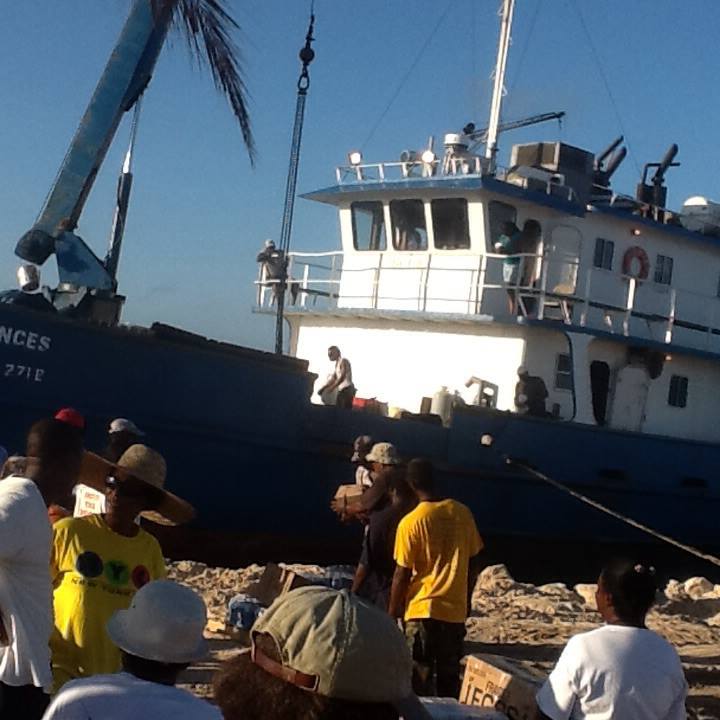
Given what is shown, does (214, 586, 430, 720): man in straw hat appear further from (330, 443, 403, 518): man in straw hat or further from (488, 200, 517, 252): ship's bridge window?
(488, 200, 517, 252): ship's bridge window

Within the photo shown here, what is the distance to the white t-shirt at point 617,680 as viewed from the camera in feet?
10.2

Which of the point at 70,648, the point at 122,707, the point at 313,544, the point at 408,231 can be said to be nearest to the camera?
the point at 122,707

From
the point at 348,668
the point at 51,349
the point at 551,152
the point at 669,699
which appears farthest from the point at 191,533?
the point at 348,668

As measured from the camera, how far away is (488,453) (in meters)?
12.0

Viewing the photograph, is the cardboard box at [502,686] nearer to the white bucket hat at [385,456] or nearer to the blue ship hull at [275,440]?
the white bucket hat at [385,456]

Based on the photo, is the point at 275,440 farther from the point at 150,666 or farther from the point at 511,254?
the point at 150,666

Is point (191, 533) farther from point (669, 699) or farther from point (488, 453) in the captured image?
point (669, 699)

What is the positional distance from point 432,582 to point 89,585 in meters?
2.02

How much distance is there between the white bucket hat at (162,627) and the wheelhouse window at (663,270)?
12.9 metres

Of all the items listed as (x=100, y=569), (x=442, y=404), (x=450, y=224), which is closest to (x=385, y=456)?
(x=100, y=569)

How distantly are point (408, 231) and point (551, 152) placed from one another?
2189 millimetres

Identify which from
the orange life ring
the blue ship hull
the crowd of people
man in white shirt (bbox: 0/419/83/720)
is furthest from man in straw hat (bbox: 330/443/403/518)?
the orange life ring

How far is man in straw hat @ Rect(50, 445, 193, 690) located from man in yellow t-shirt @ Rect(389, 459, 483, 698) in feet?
5.48

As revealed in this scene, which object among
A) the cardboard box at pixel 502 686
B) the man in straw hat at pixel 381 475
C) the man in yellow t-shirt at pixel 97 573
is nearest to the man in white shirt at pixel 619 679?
Answer: the cardboard box at pixel 502 686
